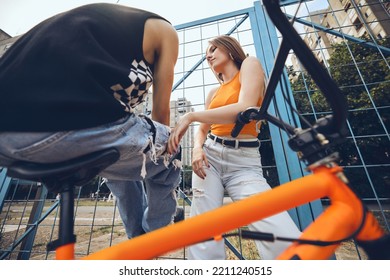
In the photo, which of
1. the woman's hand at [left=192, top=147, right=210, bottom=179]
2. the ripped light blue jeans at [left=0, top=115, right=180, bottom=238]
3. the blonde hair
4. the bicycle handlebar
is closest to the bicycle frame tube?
the bicycle handlebar

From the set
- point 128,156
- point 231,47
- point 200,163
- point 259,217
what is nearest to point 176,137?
point 128,156

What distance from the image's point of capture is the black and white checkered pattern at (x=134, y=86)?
Result: 2.34ft

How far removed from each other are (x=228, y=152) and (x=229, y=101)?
345 mm

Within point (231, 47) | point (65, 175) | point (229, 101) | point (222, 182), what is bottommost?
point (65, 175)

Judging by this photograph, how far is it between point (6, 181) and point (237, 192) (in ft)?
8.60

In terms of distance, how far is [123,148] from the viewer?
728mm

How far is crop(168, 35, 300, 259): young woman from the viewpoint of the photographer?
93 centimetres

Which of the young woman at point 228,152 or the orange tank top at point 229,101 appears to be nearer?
the young woman at point 228,152

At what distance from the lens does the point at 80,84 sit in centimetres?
62

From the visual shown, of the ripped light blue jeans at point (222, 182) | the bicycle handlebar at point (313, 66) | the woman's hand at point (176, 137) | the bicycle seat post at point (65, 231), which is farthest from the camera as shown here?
the ripped light blue jeans at point (222, 182)

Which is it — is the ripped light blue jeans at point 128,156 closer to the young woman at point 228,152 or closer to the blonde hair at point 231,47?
the young woman at point 228,152

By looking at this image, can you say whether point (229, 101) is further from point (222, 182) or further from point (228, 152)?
point (222, 182)

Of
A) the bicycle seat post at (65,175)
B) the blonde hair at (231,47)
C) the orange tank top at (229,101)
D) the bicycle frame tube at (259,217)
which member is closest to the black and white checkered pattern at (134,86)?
the bicycle seat post at (65,175)
